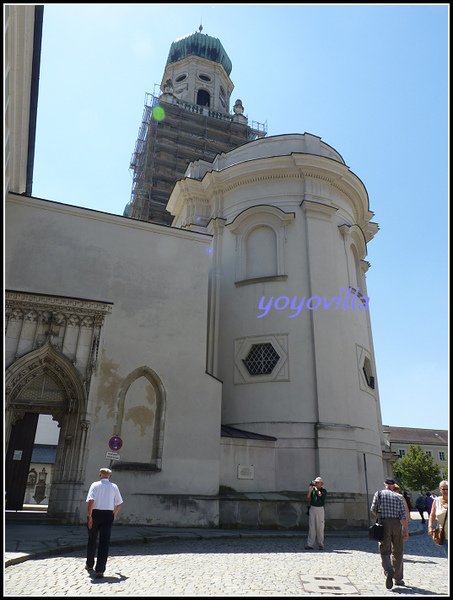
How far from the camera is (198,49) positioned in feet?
148

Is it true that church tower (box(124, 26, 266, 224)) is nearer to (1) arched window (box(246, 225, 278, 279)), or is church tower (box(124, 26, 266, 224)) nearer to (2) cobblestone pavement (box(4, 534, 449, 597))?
(1) arched window (box(246, 225, 278, 279))

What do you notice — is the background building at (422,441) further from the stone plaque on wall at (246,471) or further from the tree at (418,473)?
the stone plaque on wall at (246,471)

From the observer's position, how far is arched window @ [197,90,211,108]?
43.1 m

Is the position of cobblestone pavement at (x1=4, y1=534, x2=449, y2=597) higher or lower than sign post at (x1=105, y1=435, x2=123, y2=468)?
lower

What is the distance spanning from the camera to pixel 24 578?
6.52 meters

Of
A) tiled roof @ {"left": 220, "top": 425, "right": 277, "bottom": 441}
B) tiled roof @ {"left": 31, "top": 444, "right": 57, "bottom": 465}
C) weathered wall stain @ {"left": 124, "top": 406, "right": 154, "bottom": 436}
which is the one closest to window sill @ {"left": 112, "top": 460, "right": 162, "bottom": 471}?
weathered wall stain @ {"left": 124, "top": 406, "right": 154, "bottom": 436}

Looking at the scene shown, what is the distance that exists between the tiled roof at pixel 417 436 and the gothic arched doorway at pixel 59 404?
66617 millimetres

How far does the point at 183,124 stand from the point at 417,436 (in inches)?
2453

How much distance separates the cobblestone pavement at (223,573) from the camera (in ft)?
20.3

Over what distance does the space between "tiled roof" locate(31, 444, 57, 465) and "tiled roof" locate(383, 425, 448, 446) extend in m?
52.8

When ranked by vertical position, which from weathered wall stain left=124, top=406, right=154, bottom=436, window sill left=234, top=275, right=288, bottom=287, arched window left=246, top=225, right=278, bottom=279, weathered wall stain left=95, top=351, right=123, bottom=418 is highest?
arched window left=246, top=225, right=278, bottom=279

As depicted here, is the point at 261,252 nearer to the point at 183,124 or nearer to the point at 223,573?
the point at 223,573

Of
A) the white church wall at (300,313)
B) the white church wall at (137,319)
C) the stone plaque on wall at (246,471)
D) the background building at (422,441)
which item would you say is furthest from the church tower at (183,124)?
the background building at (422,441)

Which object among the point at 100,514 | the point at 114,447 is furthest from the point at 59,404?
the point at 100,514
